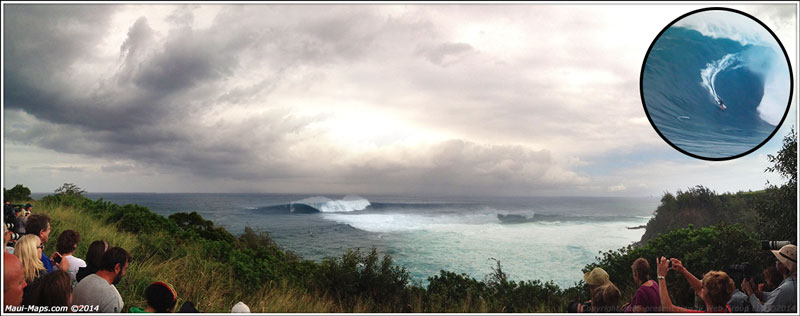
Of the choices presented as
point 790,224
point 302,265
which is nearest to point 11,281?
point 302,265

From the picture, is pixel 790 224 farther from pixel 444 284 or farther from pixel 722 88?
pixel 444 284

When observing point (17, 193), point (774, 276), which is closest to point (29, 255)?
point (774, 276)

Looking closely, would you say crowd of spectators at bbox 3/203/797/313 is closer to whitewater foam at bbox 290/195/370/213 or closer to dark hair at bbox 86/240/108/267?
dark hair at bbox 86/240/108/267

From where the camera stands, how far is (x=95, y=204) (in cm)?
1148

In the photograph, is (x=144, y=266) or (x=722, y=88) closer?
(x=722, y=88)

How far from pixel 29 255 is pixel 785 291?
6847 millimetres

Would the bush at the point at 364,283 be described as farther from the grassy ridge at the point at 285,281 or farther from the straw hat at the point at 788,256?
the straw hat at the point at 788,256

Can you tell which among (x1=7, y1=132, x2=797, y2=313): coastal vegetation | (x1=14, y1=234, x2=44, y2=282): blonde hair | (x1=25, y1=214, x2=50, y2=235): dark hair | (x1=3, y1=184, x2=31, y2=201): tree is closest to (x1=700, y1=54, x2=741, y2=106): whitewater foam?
(x1=7, y1=132, x2=797, y2=313): coastal vegetation

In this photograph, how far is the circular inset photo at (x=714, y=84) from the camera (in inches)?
185

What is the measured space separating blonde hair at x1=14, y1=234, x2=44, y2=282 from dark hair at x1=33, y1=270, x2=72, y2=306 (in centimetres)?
88

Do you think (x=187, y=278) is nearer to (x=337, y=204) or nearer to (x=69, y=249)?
(x=69, y=249)

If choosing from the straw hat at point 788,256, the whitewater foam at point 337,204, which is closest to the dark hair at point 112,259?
the straw hat at point 788,256

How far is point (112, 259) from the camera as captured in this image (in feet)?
11.7

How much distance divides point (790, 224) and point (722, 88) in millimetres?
4076
